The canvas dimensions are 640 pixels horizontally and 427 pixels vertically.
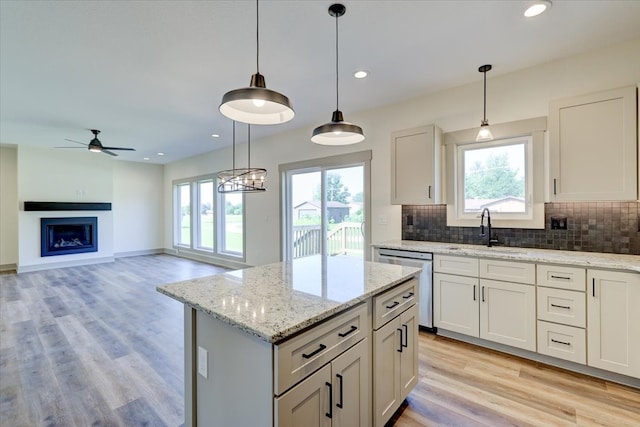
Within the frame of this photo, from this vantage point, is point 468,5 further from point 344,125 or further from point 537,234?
point 537,234

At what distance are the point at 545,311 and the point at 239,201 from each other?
579 centimetres

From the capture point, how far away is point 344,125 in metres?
1.94

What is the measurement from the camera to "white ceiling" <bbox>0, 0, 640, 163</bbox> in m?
2.13

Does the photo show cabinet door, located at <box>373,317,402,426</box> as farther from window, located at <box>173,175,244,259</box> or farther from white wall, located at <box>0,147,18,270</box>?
white wall, located at <box>0,147,18,270</box>

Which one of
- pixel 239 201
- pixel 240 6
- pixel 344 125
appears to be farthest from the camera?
pixel 239 201

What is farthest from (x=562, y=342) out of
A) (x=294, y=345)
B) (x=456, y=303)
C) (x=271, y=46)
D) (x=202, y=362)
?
(x=271, y=46)

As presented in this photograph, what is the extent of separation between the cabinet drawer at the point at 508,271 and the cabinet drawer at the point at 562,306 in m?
0.13

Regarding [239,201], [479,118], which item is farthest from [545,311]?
[239,201]

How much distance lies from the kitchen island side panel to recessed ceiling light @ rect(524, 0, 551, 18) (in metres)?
2.86

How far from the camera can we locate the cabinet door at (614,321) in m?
2.16

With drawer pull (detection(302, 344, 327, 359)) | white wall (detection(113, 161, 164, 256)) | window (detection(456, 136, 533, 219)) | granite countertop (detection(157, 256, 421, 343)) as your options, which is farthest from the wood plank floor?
white wall (detection(113, 161, 164, 256))

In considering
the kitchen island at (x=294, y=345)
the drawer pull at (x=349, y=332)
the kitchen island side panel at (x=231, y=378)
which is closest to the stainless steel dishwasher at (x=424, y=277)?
the kitchen island at (x=294, y=345)

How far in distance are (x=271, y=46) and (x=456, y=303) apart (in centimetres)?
309

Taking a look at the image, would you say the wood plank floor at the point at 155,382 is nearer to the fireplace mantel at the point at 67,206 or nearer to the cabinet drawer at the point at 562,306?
the cabinet drawer at the point at 562,306
